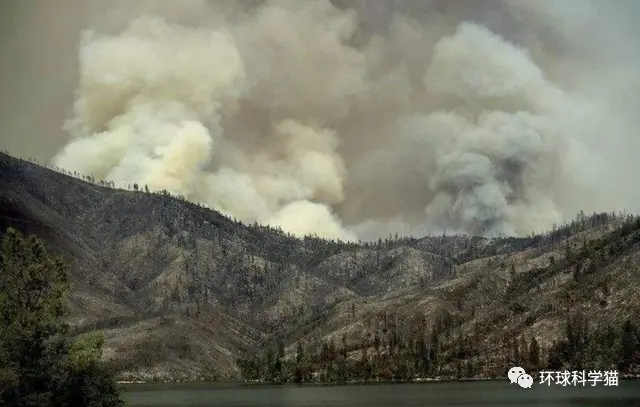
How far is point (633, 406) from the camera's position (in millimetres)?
151750

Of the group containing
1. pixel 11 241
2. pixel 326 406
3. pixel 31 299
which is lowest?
pixel 326 406

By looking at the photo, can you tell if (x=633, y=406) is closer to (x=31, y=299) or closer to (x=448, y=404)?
(x=448, y=404)

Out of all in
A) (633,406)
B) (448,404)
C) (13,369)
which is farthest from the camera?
(448,404)

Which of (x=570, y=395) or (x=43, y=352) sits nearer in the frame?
(x=43, y=352)

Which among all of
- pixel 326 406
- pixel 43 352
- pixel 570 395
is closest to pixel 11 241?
pixel 43 352

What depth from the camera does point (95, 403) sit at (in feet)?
319

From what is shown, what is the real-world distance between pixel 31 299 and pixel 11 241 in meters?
8.89

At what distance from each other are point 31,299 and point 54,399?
1525 cm

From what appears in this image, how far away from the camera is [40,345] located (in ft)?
305

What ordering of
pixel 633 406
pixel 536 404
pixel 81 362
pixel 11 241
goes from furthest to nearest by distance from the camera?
1. pixel 536 404
2. pixel 633 406
3. pixel 11 241
4. pixel 81 362

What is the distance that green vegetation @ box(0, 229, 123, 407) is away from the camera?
91.1m

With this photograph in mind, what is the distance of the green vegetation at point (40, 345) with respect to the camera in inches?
3585

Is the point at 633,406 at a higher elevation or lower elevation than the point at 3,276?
lower

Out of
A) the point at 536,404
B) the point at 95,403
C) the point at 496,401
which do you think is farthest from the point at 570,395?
the point at 95,403
